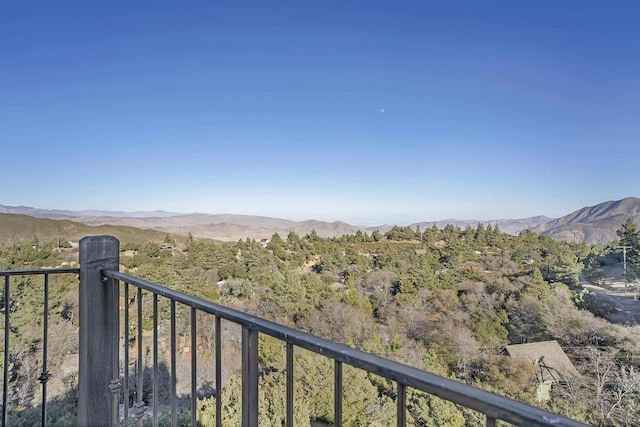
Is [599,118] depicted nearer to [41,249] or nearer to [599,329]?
[599,329]

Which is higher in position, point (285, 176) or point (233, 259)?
point (285, 176)

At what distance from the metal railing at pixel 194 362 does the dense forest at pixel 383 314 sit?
4423 mm

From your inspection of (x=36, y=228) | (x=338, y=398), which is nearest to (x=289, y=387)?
(x=338, y=398)

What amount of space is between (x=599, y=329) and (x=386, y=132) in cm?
1372

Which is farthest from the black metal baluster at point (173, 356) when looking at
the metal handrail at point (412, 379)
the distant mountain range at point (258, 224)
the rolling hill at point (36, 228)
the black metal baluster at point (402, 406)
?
the distant mountain range at point (258, 224)

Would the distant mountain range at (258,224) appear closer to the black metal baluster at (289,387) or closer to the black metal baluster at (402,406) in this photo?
the black metal baluster at (289,387)

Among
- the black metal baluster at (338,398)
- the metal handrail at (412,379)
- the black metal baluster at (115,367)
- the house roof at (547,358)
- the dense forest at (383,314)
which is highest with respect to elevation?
the metal handrail at (412,379)

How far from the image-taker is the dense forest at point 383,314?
8672 millimetres

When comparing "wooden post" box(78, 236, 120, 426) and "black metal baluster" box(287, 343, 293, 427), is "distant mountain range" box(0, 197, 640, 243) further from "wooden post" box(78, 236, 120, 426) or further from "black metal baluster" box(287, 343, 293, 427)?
"black metal baluster" box(287, 343, 293, 427)

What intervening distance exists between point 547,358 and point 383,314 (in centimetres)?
815

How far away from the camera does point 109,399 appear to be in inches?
51.6

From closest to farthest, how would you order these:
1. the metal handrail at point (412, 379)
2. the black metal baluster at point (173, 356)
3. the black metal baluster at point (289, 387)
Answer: the metal handrail at point (412, 379) < the black metal baluster at point (289, 387) < the black metal baluster at point (173, 356)

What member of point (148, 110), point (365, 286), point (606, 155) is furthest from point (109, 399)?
Result: point (606, 155)

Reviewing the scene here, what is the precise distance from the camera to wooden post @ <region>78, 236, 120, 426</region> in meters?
1.26
